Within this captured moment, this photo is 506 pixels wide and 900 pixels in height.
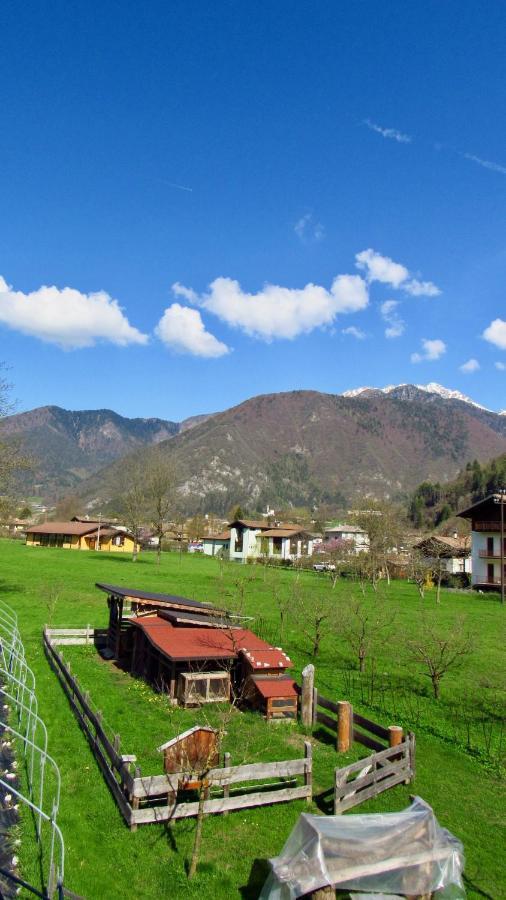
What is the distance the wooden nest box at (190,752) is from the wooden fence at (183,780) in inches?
6.5

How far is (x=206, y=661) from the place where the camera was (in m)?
19.7

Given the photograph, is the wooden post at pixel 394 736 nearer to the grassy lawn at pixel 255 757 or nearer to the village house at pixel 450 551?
the grassy lawn at pixel 255 757

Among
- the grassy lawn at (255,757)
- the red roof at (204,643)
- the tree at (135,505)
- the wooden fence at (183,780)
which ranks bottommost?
the grassy lawn at (255,757)

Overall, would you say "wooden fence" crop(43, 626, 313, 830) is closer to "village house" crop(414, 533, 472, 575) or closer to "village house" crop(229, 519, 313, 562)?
"village house" crop(414, 533, 472, 575)

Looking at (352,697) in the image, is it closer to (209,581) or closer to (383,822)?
(383,822)

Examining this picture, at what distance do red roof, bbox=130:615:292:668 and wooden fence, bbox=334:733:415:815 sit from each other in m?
5.67

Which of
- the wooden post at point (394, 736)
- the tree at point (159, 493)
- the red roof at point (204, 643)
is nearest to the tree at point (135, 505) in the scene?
the tree at point (159, 493)

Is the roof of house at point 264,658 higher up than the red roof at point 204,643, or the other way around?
the red roof at point 204,643

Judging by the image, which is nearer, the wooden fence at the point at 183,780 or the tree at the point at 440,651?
the wooden fence at the point at 183,780

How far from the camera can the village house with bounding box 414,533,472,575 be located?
261 feet

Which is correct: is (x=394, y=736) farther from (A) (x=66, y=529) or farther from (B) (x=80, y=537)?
(A) (x=66, y=529)

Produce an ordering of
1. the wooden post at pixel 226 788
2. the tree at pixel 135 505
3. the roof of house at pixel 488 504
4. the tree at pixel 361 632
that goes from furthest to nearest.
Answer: the tree at pixel 135 505
the roof of house at pixel 488 504
the tree at pixel 361 632
the wooden post at pixel 226 788

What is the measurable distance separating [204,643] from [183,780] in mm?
8607

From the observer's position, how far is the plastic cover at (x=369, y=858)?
8.76 m
